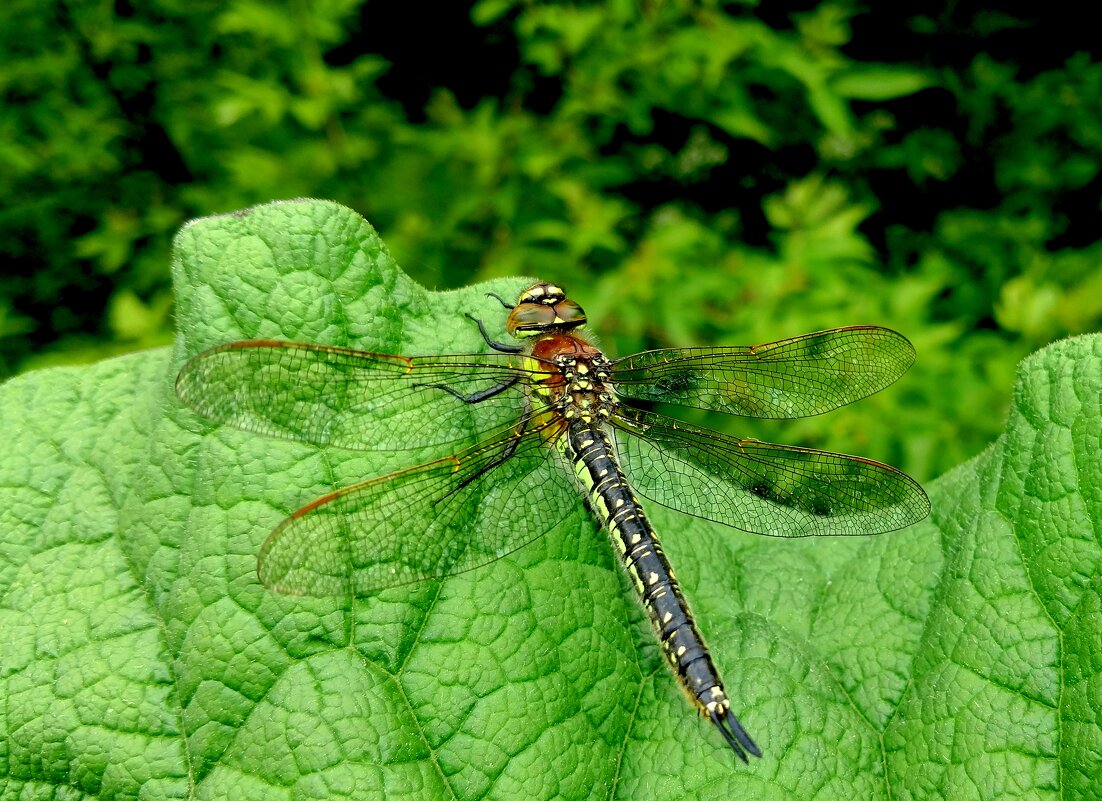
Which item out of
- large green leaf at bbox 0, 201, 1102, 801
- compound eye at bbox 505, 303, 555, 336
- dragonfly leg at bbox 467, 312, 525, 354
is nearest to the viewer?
large green leaf at bbox 0, 201, 1102, 801

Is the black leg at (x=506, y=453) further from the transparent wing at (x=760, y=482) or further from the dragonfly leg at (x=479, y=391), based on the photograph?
the transparent wing at (x=760, y=482)

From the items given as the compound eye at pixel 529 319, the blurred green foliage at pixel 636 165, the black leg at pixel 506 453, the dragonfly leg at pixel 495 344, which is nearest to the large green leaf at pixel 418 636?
the black leg at pixel 506 453

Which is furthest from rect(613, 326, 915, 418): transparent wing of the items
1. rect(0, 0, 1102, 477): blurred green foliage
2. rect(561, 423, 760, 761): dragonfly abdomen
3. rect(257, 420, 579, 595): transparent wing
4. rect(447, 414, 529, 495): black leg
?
rect(0, 0, 1102, 477): blurred green foliage

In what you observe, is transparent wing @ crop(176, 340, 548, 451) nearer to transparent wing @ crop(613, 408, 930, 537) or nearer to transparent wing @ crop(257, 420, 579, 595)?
transparent wing @ crop(257, 420, 579, 595)

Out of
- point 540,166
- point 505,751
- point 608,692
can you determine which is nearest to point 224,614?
point 505,751

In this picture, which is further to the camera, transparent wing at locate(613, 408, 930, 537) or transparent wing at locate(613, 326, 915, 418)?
transparent wing at locate(613, 326, 915, 418)

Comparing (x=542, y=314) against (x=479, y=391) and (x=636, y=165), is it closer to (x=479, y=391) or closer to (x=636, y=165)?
(x=479, y=391)
